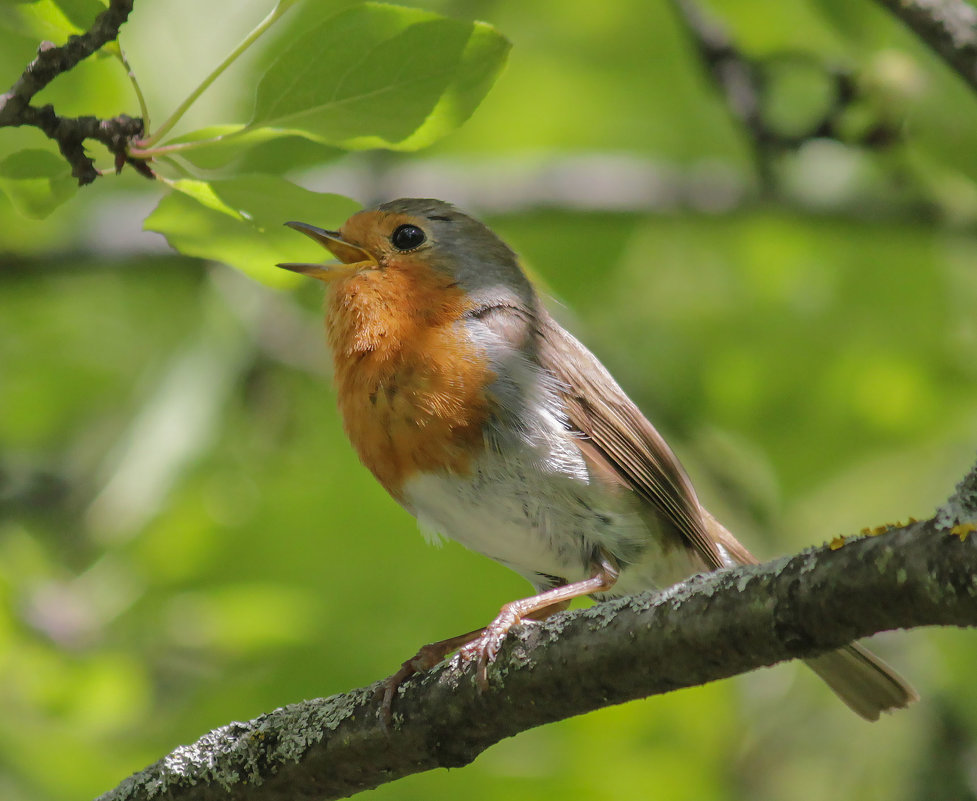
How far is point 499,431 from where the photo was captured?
4035mm

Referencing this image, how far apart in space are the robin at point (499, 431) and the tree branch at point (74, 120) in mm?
1245

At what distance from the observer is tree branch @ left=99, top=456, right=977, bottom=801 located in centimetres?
216

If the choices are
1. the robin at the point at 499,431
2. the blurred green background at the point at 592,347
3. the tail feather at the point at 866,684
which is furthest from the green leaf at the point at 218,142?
the tail feather at the point at 866,684

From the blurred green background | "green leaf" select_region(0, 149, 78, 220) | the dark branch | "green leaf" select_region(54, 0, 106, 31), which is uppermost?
the dark branch

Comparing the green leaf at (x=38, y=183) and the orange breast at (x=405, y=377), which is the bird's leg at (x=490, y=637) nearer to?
the orange breast at (x=405, y=377)

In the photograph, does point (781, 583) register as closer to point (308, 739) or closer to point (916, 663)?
point (308, 739)

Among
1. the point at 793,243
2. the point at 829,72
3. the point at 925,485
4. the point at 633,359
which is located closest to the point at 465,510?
the point at 829,72

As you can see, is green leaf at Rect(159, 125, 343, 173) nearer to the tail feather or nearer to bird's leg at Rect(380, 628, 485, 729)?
bird's leg at Rect(380, 628, 485, 729)

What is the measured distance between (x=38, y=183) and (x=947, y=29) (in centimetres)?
282

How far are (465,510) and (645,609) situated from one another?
1.50 m

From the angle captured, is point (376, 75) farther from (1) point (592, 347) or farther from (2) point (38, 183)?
(1) point (592, 347)

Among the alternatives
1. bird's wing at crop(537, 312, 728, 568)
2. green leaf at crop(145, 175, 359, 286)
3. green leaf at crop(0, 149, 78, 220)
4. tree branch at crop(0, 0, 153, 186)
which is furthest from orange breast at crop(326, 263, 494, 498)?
green leaf at crop(0, 149, 78, 220)

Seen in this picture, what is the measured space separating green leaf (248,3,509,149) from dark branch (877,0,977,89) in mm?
1818

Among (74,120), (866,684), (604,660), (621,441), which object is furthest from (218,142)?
(866,684)
